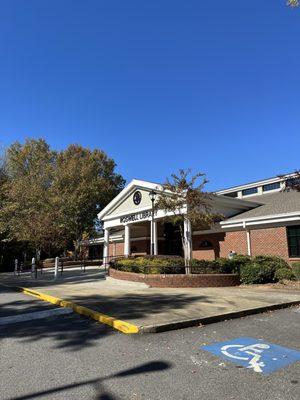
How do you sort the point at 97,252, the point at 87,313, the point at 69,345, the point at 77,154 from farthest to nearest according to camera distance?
the point at 77,154
the point at 97,252
the point at 87,313
the point at 69,345

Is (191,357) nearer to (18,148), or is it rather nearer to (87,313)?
(87,313)

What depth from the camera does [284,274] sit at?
1681cm

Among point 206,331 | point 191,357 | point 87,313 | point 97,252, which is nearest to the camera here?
point 191,357

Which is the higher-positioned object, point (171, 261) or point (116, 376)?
point (171, 261)

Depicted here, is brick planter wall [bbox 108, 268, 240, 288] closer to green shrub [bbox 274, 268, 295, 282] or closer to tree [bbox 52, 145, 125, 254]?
green shrub [bbox 274, 268, 295, 282]

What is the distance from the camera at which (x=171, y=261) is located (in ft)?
60.1

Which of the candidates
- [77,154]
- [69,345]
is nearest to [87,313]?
[69,345]

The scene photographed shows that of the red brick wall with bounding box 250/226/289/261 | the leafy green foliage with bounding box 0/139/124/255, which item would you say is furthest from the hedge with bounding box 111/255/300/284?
the leafy green foliage with bounding box 0/139/124/255

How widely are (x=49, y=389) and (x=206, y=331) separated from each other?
381 centimetres

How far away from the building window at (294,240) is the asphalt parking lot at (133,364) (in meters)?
11.9

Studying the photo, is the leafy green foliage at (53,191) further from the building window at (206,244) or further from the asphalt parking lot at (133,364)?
the asphalt parking lot at (133,364)

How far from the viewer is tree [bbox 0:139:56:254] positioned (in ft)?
125

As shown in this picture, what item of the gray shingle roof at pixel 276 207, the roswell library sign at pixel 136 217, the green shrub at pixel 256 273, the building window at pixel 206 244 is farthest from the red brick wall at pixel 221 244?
the green shrub at pixel 256 273

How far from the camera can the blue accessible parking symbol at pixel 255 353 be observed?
558 cm
